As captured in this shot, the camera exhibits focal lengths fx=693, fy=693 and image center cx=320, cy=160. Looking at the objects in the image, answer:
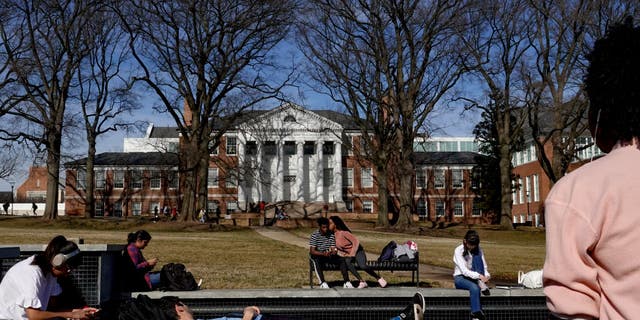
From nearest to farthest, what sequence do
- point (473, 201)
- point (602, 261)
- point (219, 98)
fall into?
point (602, 261) < point (219, 98) < point (473, 201)

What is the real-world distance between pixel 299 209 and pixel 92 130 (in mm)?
21425

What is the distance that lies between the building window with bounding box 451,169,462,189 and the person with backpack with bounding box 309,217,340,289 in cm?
6344

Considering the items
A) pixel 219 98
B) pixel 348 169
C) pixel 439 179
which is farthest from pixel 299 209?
pixel 219 98

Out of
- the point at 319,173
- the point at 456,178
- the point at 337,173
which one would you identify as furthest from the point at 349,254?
the point at 456,178

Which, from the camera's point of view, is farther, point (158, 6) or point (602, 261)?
point (158, 6)

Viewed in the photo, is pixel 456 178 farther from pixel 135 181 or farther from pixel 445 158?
pixel 135 181

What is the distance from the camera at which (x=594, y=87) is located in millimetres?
1923

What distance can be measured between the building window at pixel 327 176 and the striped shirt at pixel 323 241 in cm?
5772

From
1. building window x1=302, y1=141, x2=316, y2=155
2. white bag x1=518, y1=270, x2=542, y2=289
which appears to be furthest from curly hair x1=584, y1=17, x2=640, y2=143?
building window x1=302, y1=141, x2=316, y2=155

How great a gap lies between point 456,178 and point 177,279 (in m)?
67.6

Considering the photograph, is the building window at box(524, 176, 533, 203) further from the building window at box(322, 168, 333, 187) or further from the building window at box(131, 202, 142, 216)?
the building window at box(131, 202, 142, 216)

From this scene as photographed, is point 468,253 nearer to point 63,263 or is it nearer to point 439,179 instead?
point 63,263

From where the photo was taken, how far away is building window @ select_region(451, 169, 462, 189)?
75312 millimetres

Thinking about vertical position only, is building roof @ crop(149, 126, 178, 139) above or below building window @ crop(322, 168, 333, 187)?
above
